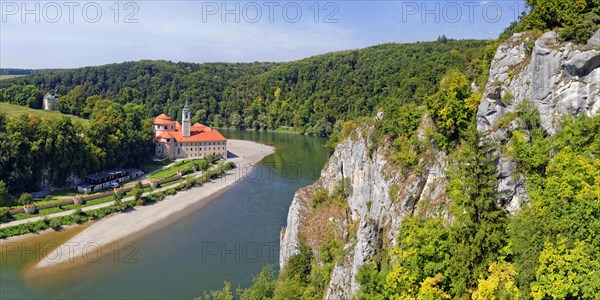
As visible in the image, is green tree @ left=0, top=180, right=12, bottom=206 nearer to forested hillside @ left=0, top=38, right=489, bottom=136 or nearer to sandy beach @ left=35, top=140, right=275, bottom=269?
sandy beach @ left=35, top=140, right=275, bottom=269

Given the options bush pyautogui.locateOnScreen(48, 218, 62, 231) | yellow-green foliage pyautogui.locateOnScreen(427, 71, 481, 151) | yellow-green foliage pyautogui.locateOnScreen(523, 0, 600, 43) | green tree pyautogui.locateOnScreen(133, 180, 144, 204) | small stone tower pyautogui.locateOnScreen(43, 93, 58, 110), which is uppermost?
yellow-green foliage pyautogui.locateOnScreen(523, 0, 600, 43)

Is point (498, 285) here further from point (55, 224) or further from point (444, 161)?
point (55, 224)

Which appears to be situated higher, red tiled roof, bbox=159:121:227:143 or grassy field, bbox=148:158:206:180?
red tiled roof, bbox=159:121:227:143

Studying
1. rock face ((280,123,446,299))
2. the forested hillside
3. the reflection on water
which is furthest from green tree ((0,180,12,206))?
the forested hillside

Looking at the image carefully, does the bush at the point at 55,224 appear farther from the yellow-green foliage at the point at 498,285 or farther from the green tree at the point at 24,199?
the yellow-green foliage at the point at 498,285

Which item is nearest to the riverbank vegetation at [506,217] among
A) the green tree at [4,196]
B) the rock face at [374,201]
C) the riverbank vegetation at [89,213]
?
the rock face at [374,201]

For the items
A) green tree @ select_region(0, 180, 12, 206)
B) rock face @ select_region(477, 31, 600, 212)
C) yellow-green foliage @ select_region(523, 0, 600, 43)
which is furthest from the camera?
green tree @ select_region(0, 180, 12, 206)

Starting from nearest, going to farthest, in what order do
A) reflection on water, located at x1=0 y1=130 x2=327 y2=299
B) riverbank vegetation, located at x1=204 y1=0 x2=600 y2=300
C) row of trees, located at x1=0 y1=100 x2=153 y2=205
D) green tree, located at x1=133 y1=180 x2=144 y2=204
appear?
riverbank vegetation, located at x1=204 y1=0 x2=600 y2=300
reflection on water, located at x1=0 y1=130 x2=327 y2=299
green tree, located at x1=133 y1=180 x2=144 y2=204
row of trees, located at x1=0 y1=100 x2=153 y2=205

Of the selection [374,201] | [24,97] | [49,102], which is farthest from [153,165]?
[374,201]
